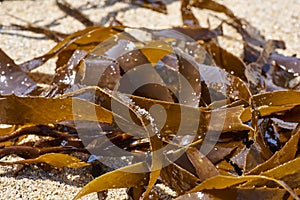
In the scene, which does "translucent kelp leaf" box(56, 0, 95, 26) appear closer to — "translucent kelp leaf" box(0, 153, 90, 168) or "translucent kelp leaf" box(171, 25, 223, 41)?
"translucent kelp leaf" box(171, 25, 223, 41)

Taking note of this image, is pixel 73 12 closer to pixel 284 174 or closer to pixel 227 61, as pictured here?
pixel 227 61

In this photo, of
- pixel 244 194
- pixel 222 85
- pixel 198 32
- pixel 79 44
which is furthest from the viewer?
pixel 198 32

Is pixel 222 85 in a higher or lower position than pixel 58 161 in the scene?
higher

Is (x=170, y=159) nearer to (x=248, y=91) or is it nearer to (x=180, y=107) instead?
(x=180, y=107)

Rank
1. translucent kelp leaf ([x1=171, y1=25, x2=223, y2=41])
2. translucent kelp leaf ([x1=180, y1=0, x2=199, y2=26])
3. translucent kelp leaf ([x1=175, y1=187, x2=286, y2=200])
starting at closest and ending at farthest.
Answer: translucent kelp leaf ([x1=175, y1=187, x2=286, y2=200]) < translucent kelp leaf ([x1=171, y1=25, x2=223, y2=41]) < translucent kelp leaf ([x1=180, y1=0, x2=199, y2=26])

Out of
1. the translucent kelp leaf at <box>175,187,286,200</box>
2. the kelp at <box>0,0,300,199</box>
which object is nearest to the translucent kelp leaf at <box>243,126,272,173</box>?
the kelp at <box>0,0,300,199</box>

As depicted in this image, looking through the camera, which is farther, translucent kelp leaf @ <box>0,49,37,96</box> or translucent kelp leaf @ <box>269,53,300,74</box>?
translucent kelp leaf @ <box>269,53,300,74</box>

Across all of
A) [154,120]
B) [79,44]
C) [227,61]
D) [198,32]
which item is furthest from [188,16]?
[154,120]
